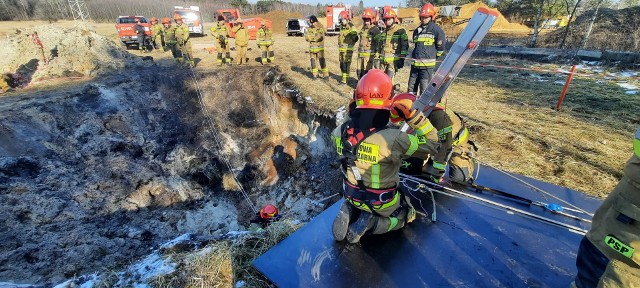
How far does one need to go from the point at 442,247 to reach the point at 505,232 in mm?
705

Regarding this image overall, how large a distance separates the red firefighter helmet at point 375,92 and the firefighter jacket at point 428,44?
164 inches

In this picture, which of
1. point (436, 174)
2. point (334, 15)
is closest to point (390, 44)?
point (436, 174)

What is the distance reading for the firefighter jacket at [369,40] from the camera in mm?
7824

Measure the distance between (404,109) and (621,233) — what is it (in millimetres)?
1639

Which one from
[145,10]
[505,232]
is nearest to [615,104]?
[505,232]

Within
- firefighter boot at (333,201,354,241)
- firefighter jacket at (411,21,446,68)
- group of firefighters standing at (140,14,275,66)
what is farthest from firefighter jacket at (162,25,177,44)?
firefighter boot at (333,201,354,241)

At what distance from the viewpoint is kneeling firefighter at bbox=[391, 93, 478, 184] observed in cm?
337

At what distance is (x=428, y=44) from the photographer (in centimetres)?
608

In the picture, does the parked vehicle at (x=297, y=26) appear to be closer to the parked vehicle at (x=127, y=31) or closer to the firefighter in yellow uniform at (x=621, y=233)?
the parked vehicle at (x=127, y=31)

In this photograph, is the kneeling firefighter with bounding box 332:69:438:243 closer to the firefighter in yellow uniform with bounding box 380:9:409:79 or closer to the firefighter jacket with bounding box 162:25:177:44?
the firefighter in yellow uniform with bounding box 380:9:409:79

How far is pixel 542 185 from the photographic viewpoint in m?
3.82

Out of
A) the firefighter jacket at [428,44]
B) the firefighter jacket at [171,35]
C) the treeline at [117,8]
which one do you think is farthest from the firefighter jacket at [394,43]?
the treeline at [117,8]

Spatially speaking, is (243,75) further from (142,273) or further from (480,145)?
(142,273)

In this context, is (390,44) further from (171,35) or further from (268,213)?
(171,35)
